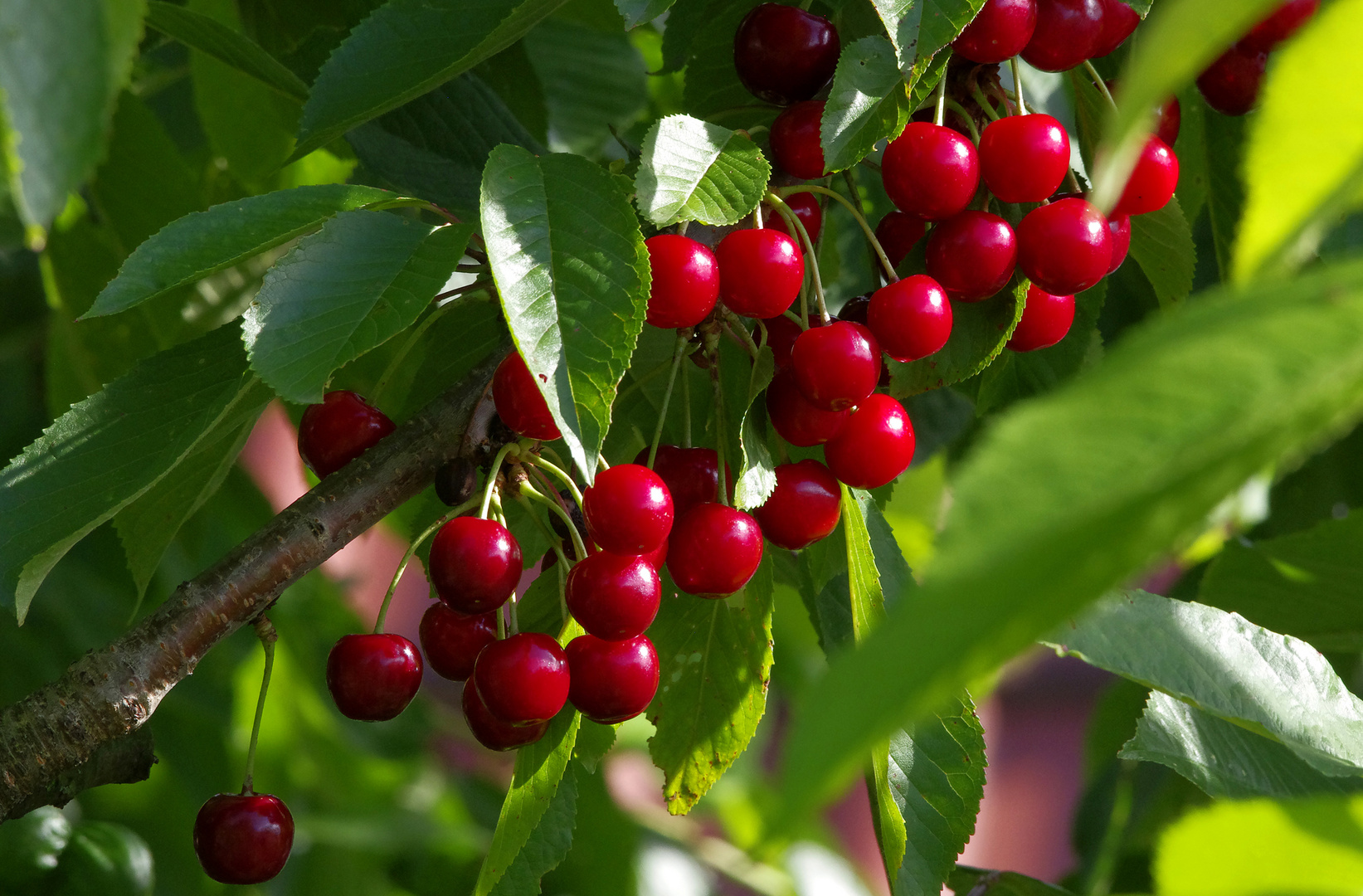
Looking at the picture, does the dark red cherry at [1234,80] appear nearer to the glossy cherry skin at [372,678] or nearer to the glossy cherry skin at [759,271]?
the glossy cherry skin at [759,271]

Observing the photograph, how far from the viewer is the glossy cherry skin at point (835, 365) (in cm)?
50

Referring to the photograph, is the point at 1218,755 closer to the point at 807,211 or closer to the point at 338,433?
the point at 807,211

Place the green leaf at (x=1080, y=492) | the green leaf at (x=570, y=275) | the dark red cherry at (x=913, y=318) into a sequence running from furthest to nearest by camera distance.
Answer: the dark red cherry at (x=913, y=318), the green leaf at (x=570, y=275), the green leaf at (x=1080, y=492)

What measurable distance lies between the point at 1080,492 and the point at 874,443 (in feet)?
1.17

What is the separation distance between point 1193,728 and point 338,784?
105 cm

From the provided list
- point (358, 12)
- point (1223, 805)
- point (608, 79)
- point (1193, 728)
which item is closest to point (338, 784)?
point (608, 79)

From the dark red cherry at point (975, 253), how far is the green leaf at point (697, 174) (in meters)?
0.09

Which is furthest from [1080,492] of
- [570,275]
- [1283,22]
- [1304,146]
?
[1283,22]

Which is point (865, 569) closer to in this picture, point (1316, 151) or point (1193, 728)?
point (1193, 728)

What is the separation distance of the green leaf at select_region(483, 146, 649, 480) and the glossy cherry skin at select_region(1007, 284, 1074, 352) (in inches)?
8.5

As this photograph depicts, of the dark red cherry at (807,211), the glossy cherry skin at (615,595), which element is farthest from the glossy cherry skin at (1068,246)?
the glossy cherry skin at (615,595)

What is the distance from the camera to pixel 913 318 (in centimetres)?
52

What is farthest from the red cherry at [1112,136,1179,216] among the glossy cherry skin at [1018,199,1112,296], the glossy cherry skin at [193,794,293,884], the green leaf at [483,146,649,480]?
the glossy cherry skin at [193,794,293,884]

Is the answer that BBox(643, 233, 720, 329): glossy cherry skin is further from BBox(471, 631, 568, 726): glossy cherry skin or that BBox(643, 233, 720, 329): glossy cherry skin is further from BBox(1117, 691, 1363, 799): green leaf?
BBox(1117, 691, 1363, 799): green leaf
